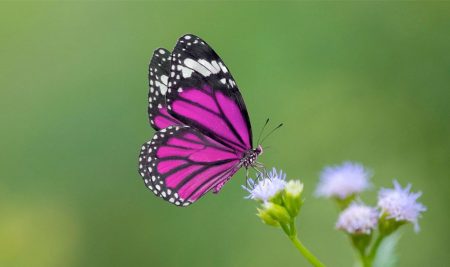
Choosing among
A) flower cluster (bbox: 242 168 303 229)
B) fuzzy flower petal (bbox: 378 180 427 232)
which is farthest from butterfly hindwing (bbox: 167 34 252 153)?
fuzzy flower petal (bbox: 378 180 427 232)

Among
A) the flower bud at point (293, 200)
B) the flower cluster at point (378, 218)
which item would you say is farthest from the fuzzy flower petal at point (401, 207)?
the flower bud at point (293, 200)

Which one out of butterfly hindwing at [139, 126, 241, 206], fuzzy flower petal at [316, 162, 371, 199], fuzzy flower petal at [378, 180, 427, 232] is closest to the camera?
fuzzy flower petal at [378, 180, 427, 232]

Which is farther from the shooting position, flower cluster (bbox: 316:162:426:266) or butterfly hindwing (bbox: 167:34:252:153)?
butterfly hindwing (bbox: 167:34:252:153)

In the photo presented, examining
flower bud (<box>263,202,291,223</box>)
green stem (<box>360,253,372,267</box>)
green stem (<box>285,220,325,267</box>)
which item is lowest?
green stem (<box>285,220,325,267</box>)

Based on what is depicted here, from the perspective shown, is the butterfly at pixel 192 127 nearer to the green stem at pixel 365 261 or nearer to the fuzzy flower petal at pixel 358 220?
the fuzzy flower petal at pixel 358 220

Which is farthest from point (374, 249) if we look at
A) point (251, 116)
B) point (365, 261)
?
point (251, 116)

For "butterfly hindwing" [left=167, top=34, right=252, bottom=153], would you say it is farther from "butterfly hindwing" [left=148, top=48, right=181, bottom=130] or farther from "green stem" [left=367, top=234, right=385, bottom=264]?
"green stem" [left=367, top=234, right=385, bottom=264]
